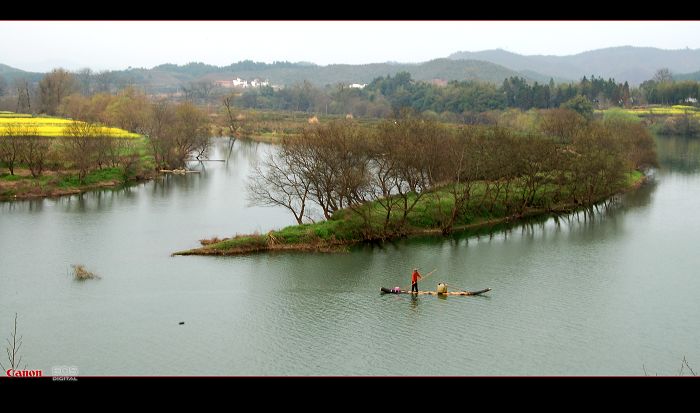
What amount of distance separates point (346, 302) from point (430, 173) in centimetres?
1350

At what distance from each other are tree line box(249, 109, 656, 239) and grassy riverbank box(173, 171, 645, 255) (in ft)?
0.25

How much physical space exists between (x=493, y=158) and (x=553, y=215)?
187 inches

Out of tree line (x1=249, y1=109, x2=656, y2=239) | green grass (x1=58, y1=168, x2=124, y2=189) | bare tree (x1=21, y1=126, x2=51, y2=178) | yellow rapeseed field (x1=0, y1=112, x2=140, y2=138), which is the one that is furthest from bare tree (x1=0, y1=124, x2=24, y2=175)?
tree line (x1=249, y1=109, x2=656, y2=239)

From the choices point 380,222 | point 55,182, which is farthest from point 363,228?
point 55,182

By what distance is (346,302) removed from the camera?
20969 mm

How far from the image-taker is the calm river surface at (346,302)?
1686 cm

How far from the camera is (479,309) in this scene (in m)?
20.3

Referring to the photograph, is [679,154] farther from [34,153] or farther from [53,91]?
[53,91]

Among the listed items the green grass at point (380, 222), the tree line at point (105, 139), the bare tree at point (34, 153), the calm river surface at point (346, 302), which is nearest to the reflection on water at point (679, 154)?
the calm river surface at point (346, 302)

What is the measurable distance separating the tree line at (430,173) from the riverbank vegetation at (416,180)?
58mm

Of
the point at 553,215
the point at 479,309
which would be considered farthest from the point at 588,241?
the point at 479,309

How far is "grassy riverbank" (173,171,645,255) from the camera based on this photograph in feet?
87.4

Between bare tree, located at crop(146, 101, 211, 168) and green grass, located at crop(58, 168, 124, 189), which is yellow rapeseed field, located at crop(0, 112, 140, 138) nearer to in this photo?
bare tree, located at crop(146, 101, 211, 168)
